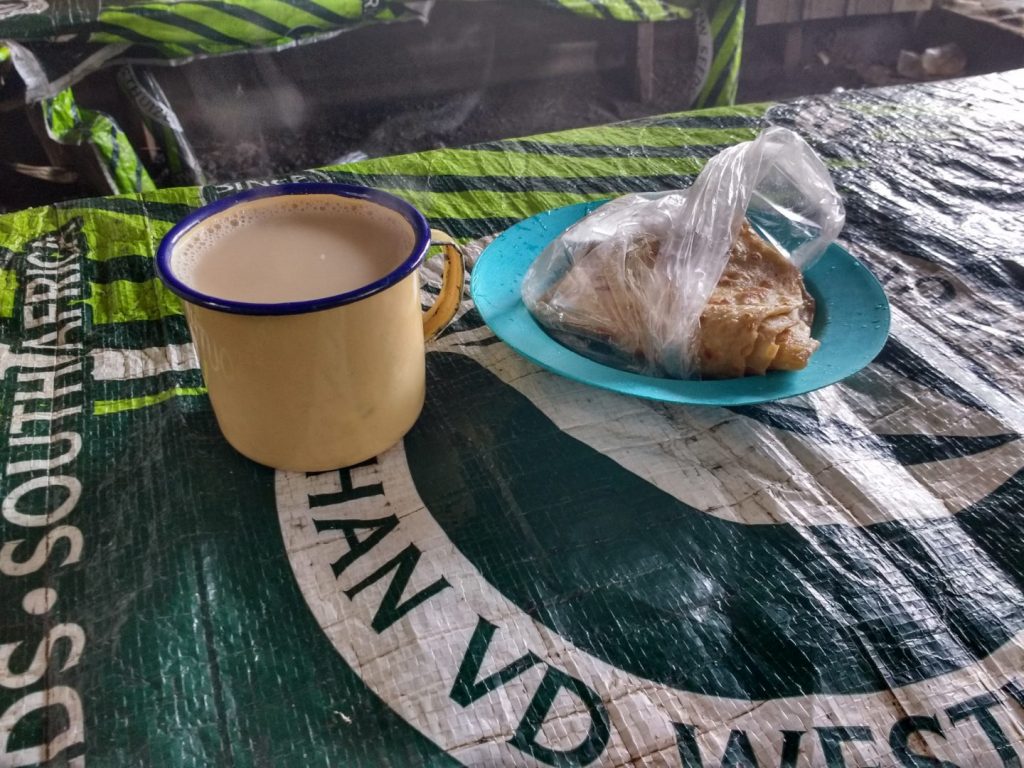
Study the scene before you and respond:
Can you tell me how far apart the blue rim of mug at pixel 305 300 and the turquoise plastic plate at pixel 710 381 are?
13 centimetres

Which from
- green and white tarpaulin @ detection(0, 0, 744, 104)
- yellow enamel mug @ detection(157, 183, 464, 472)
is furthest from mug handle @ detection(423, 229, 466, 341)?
green and white tarpaulin @ detection(0, 0, 744, 104)

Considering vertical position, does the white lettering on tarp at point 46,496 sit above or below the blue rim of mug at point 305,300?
below

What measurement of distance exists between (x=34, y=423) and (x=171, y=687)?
271mm

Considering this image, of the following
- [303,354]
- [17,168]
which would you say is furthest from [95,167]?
[303,354]

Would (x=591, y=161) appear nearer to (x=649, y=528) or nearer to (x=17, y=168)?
(x=649, y=528)

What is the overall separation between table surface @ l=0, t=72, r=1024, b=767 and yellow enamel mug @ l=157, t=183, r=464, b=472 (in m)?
0.04

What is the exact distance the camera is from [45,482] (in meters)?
0.52

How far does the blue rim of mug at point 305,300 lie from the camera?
1.33ft

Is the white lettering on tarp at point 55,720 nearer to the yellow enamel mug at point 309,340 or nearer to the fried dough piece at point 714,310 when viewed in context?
the yellow enamel mug at point 309,340

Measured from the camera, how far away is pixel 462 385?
0.60 metres

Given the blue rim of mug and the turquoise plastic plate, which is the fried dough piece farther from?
the blue rim of mug

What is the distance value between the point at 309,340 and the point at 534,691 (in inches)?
8.9

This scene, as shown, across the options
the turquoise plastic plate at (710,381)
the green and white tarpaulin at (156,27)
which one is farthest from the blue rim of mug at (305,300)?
the green and white tarpaulin at (156,27)

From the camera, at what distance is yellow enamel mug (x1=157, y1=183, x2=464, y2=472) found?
16.6 inches
